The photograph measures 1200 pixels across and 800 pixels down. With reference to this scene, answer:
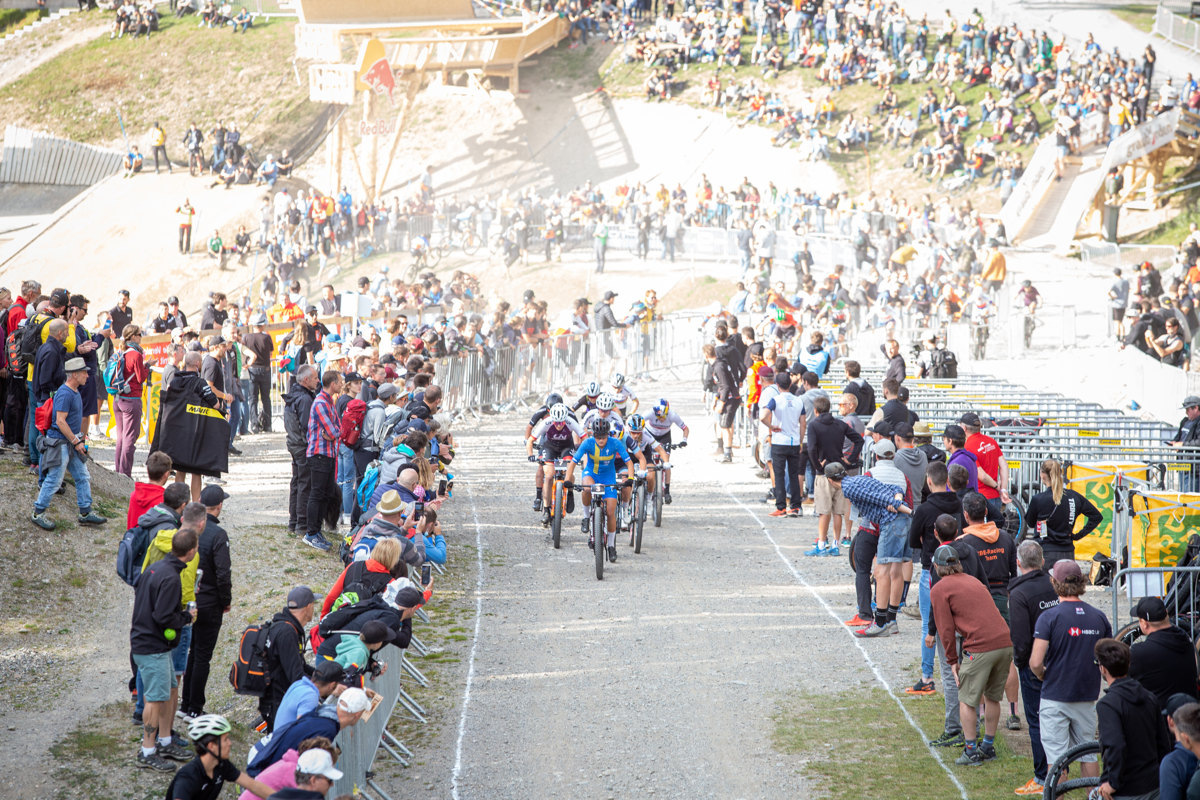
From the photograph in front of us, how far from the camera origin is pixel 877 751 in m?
9.09

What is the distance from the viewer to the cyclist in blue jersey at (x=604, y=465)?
13914 millimetres

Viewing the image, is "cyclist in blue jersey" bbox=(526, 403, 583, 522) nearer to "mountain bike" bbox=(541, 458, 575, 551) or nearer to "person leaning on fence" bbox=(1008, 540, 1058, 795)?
"mountain bike" bbox=(541, 458, 575, 551)

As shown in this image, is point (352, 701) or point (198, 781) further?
point (352, 701)

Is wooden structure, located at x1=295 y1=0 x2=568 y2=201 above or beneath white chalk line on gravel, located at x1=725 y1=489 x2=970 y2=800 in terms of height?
above

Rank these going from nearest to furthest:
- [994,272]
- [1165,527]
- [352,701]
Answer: [352,701] < [1165,527] < [994,272]

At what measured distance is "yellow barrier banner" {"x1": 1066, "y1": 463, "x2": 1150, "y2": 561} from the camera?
41.3 ft

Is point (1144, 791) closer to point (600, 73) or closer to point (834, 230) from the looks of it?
point (834, 230)

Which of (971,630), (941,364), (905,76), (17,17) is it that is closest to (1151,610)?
(971,630)

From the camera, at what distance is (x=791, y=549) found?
15.1 meters

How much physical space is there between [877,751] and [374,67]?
127 ft

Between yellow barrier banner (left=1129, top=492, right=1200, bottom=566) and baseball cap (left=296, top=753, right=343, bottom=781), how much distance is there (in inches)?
320

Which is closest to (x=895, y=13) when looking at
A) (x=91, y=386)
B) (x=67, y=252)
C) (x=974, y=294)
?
(x=974, y=294)

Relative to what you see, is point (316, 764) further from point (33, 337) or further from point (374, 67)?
point (374, 67)

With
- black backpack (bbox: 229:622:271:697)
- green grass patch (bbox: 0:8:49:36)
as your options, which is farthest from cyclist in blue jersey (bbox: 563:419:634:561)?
green grass patch (bbox: 0:8:49:36)
